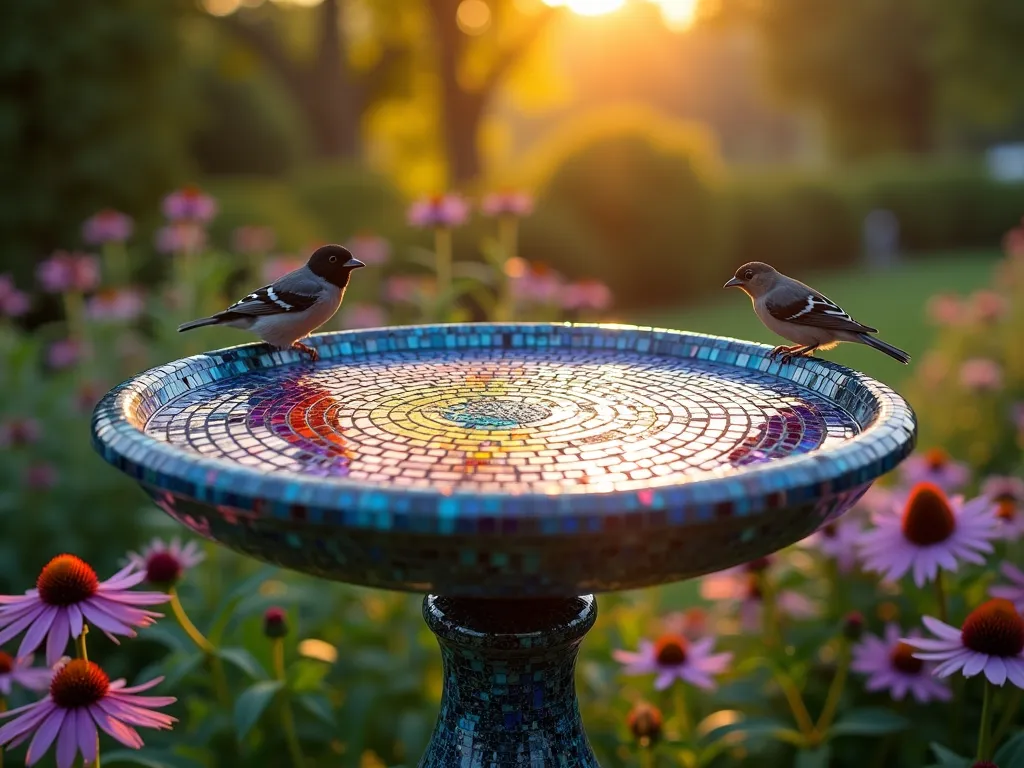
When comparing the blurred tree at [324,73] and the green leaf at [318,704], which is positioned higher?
the blurred tree at [324,73]

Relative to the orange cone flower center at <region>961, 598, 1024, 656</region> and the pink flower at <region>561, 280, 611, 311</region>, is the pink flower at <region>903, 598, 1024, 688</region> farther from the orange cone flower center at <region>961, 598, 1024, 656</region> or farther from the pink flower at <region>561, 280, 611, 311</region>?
the pink flower at <region>561, 280, 611, 311</region>

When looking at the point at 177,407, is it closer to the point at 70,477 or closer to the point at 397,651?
the point at 397,651

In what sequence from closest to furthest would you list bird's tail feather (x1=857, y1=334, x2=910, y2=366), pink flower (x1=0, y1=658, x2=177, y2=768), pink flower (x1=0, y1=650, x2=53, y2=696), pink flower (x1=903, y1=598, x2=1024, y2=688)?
pink flower (x1=0, y1=658, x2=177, y2=768), pink flower (x1=903, y1=598, x2=1024, y2=688), pink flower (x1=0, y1=650, x2=53, y2=696), bird's tail feather (x1=857, y1=334, x2=910, y2=366)

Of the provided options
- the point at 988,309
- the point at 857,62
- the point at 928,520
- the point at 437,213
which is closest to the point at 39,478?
the point at 437,213

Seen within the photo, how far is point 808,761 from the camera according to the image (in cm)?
305

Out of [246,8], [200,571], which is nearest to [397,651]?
[200,571]

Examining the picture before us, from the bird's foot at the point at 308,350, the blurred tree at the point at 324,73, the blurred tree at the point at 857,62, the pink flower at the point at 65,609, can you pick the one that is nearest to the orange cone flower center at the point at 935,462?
the bird's foot at the point at 308,350

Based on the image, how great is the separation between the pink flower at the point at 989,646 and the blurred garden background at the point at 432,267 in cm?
34

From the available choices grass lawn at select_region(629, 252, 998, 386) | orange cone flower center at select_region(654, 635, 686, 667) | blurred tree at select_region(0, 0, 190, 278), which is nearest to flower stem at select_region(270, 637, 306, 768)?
orange cone flower center at select_region(654, 635, 686, 667)

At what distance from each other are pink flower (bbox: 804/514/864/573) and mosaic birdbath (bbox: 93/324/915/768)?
3.16ft

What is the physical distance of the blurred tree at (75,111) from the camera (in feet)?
31.0

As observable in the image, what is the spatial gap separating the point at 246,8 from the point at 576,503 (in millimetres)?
24747

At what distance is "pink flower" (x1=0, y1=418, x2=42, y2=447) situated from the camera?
463cm

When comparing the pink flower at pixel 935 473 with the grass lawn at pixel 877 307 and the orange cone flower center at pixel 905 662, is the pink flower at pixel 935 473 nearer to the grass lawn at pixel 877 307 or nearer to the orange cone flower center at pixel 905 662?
the orange cone flower center at pixel 905 662
